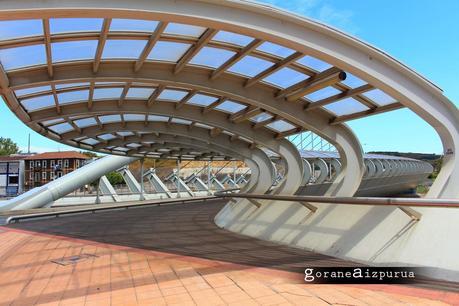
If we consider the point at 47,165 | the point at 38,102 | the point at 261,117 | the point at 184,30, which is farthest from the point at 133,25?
the point at 47,165

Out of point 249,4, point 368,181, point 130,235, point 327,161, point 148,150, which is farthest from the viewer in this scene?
point 368,181

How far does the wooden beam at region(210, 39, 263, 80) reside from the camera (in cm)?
739

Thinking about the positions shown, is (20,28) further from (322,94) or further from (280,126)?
(280,126)

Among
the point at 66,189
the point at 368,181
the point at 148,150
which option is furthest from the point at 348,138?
the point at 368,181

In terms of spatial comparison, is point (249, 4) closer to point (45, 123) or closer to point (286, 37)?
point (286, 37)

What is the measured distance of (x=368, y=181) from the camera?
104ft

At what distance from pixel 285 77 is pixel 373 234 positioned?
386 centimetres

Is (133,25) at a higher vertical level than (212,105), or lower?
higher

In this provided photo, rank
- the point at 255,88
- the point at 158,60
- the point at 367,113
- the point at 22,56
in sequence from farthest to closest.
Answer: the point at 255,88 → the point at 367,113 → the point at 158,60 → the point at 22,56

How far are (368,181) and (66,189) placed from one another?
22.0 metres

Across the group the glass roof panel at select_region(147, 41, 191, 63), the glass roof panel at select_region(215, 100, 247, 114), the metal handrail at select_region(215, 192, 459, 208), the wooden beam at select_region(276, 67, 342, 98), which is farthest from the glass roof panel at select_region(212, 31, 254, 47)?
the glass roof panel at select_region(215, 100, 247, 114)

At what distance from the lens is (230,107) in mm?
12133

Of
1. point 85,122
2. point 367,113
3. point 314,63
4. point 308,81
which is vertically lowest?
point 367,113

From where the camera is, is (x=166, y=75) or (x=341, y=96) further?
(x=166, y=75)
